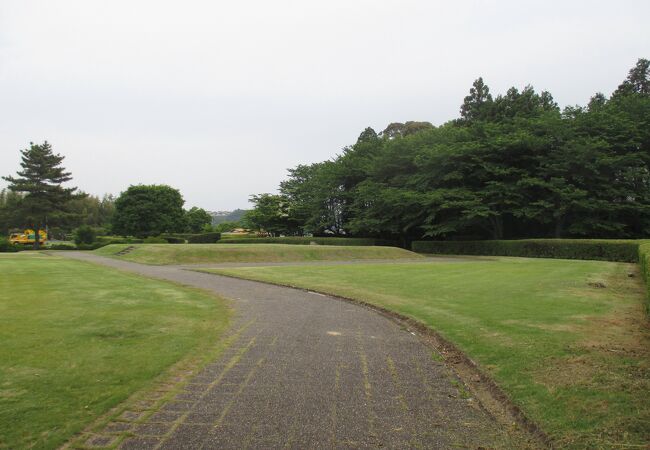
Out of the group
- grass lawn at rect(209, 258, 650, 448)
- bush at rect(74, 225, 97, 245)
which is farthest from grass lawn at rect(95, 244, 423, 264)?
bush at rect(74, 225, 97, 245)

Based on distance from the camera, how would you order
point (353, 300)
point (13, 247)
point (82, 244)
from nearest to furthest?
point (353, 300) → point (13, 247) → point (82, 244)

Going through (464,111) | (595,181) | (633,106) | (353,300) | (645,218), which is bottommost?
(353,300)

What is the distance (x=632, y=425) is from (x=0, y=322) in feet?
28.6

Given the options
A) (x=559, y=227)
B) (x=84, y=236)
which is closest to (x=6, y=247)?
(x=84, y=236)

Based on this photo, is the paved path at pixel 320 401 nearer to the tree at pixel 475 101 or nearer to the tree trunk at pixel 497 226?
the tree trunk at pixel 497 226

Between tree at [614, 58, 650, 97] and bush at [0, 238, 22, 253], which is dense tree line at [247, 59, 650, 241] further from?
bush at [0, 238, 22, 253]

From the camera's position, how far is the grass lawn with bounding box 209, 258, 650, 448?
359 centimetres

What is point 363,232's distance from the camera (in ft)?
159

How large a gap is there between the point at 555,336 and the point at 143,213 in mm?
59665

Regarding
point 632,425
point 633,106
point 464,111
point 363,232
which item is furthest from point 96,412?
point 464,111

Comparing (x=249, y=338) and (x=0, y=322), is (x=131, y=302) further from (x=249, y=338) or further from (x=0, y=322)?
(x=249, y=338)

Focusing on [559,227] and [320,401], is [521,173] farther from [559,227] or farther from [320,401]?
[320,401]

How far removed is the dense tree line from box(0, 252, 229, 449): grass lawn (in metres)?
27.7

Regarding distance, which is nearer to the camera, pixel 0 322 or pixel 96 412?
pixel 96 412
